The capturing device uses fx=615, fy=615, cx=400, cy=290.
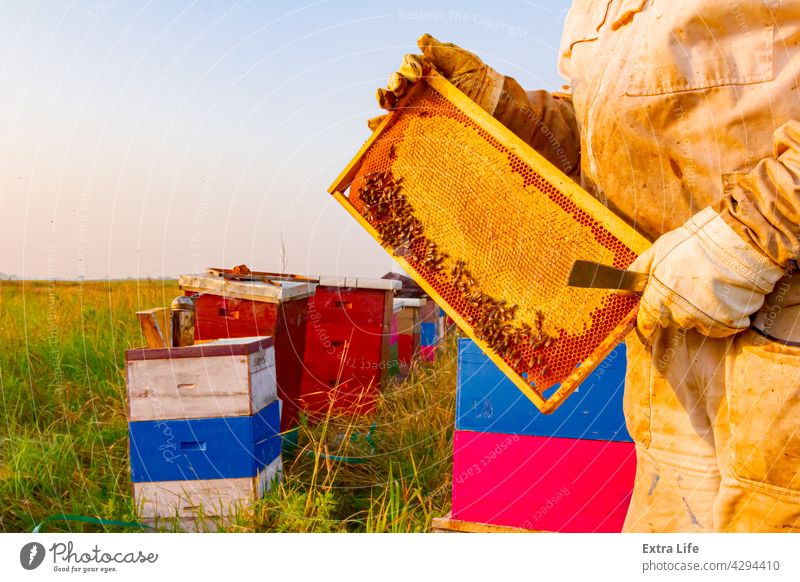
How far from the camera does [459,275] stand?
230 centimetres

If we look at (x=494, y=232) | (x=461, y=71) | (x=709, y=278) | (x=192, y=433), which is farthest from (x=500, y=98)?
(x=192, y=433)

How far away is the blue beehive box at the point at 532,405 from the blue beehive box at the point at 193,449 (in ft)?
3.70

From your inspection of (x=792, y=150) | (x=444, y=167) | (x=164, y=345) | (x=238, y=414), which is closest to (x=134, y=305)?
(x=164, y=345)

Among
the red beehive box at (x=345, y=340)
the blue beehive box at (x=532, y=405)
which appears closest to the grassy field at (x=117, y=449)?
the red beehive box at (x=345, y=340)

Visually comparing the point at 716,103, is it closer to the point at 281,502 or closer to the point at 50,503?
the point at 281,502

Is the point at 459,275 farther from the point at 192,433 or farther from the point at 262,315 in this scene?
the point at 262,315

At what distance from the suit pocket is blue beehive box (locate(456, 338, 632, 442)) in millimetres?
1002

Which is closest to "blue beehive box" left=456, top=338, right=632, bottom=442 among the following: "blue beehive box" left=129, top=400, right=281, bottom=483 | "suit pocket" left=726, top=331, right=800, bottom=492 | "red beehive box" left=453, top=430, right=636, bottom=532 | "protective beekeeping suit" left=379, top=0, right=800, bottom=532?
"red beehive box" left=453, top=430, right=636, bottom=532

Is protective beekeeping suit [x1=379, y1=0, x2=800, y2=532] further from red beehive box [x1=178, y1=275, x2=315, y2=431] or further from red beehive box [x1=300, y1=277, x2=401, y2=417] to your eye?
red beehive box [x1=300, y1=277, x2=401, y2=417]

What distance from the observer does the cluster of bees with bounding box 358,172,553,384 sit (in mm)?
2162

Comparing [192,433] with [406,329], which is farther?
[406,329]

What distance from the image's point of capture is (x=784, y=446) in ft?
6.12

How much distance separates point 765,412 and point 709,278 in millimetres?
446

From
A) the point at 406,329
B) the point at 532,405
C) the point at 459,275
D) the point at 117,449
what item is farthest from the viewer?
the point at 406,329
